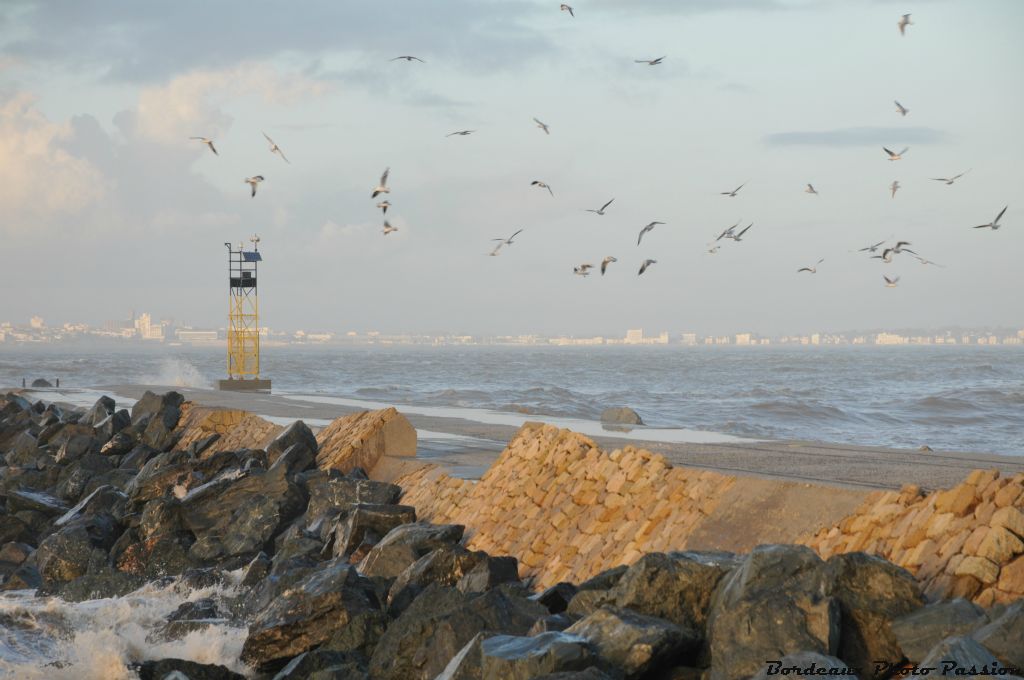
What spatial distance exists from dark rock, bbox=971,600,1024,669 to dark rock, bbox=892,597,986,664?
232mm

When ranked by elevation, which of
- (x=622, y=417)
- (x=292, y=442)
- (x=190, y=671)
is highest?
(x=292, y=442)

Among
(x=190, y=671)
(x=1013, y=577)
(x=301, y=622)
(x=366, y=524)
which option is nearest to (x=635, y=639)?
(x=1013, y=577)

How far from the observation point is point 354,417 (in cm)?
1572

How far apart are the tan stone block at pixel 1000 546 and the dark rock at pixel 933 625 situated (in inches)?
24.8

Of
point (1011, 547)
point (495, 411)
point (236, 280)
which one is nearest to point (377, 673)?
point (1011, 547)

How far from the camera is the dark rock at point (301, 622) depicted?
25.3 ft

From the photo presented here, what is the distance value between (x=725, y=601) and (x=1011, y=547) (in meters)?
→ 1.67

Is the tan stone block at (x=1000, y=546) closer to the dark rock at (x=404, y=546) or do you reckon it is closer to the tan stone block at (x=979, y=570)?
the tan stone block at (x=979, y=570)

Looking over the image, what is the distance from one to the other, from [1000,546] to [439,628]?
10.9 feet

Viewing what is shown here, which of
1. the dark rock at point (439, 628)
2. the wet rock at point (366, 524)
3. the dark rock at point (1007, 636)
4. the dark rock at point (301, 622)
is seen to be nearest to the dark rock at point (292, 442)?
the wet rock at point (366, 524)

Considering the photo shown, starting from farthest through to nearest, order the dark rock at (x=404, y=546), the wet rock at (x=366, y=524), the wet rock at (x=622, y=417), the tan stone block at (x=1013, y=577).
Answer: the wet rock at (x=622, y=417) < the wet rock at (x=366, y=524) < the dark rock at (x=404, y=546) < the tan stone block at (x=1013, y=577)

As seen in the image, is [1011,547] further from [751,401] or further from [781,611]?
[751,401]

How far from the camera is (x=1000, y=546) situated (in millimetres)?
6359

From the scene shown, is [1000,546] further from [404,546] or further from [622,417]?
[622,417]
